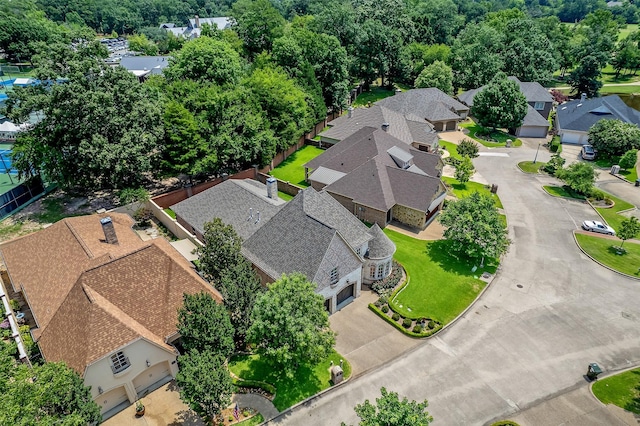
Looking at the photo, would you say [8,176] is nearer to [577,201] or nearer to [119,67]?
[119,67]

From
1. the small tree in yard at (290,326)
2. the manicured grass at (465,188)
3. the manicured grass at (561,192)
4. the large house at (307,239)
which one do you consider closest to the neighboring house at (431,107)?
the manicured grass at (465,188)

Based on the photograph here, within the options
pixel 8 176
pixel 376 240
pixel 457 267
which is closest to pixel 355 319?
pixel 376 240

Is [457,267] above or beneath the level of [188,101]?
beneath

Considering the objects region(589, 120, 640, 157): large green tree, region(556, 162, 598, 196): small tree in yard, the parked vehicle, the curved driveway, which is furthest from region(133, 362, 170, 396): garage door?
region(589, 120, 640, 157): large green tree

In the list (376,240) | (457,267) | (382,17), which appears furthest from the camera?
(382,17)

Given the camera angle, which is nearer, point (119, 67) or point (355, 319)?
point (355, 319)

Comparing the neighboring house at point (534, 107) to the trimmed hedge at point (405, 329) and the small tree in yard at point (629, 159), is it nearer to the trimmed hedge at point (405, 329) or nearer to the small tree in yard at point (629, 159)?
the small tree in yard at point (629, 159)
